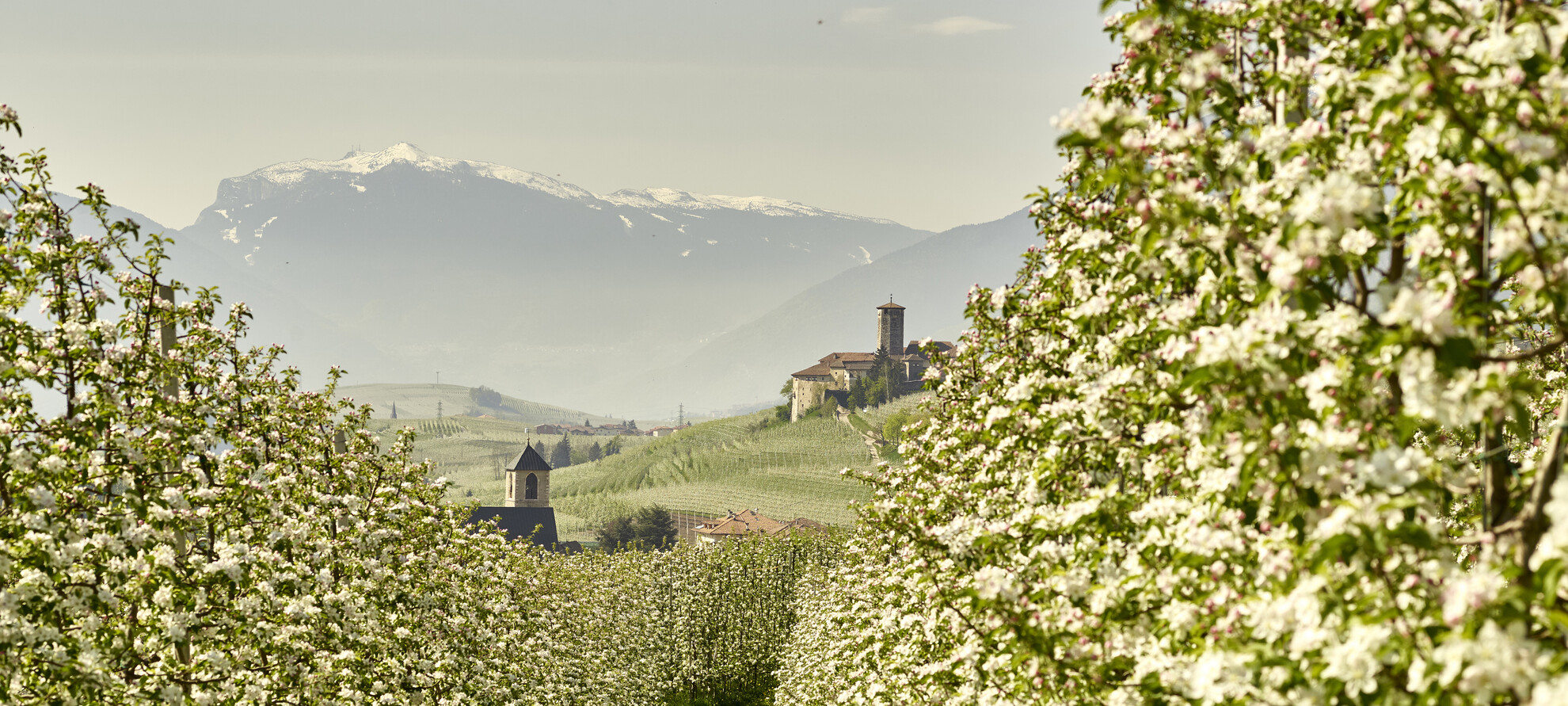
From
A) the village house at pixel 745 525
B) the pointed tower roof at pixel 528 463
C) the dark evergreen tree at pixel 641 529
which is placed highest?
the pointed tower roof at pixel 528 463

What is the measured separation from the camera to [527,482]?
14038cm

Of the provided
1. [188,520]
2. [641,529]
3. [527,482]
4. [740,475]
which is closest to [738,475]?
[740,475]

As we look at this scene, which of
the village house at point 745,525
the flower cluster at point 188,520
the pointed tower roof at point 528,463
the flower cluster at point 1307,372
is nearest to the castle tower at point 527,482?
the pointed tower roof at point 528,463

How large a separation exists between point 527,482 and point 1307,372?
141 meters

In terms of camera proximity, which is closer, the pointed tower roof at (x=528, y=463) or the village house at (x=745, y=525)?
the village house at (x=745, y=525)

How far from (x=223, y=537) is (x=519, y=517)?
115136 mm

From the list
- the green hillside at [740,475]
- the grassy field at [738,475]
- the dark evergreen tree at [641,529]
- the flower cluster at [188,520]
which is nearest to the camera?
the flower cluster at [188,520]

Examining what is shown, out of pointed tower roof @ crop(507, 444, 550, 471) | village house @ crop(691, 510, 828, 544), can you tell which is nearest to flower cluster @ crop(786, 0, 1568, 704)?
village house @ crop(691, 510, 828, 544)

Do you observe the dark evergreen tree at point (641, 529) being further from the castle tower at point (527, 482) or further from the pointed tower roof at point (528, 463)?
the pointed tower roof at point (528, 463)

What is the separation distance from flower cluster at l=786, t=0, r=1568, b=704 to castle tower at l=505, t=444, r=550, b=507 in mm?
136133

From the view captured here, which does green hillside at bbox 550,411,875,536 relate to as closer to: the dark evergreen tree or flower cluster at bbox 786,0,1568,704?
the dark evergreen tree

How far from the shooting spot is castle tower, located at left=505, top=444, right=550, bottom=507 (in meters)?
139

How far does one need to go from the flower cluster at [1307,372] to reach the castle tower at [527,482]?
13613cm

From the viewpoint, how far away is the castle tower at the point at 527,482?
456 ft
